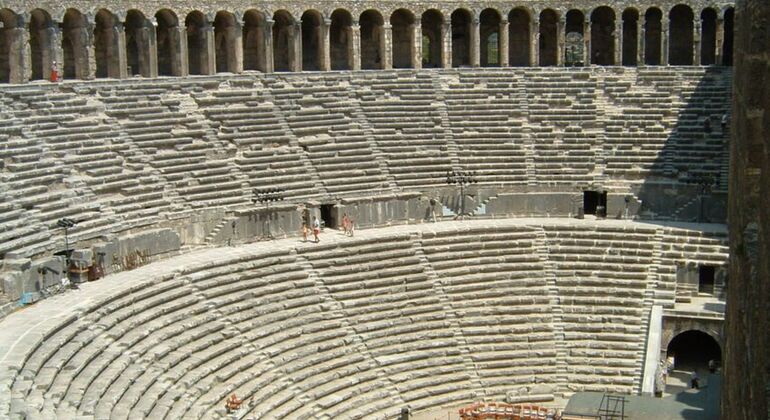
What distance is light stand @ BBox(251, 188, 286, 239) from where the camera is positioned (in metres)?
34.1

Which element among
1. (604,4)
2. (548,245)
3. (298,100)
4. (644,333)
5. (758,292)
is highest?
(604,4)

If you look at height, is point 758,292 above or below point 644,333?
above

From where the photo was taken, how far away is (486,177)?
37.8 m

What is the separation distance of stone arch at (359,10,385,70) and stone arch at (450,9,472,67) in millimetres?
3583

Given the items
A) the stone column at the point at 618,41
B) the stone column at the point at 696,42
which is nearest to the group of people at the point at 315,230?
the stone column at the point at 618,41

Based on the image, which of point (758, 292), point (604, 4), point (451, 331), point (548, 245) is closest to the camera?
point (758, 292)

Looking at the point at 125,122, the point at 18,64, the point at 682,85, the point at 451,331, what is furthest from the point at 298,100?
the point at 682,85

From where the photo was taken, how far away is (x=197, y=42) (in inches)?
1660

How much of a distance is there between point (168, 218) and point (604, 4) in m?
21.6

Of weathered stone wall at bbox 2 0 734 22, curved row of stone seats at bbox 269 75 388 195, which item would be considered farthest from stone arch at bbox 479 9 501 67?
curved row of stone seats at bbox 269 75 388 195

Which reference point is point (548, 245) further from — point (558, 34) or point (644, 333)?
point (558, 34)

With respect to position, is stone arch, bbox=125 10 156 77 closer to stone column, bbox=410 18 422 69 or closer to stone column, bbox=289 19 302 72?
stone column, bbox=289 19 302 72

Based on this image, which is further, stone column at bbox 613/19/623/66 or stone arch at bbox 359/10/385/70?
stone arch at bbox 359/10/385/70

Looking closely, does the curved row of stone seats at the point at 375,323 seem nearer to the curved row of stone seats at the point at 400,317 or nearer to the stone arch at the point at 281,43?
the curved row of stone seats at the point at 400,317
